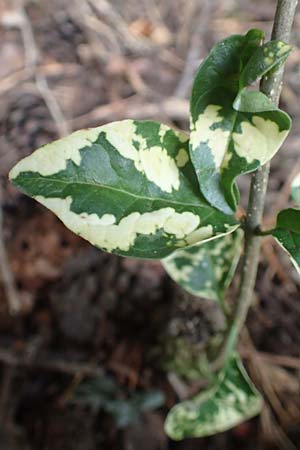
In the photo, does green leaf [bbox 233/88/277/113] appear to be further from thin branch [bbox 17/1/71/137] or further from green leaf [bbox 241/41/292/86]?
thin branch [bbox 17/1/71/137]

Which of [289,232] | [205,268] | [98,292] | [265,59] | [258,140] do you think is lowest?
[98,292]

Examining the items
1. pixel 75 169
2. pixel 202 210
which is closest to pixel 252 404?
pixel 202 210

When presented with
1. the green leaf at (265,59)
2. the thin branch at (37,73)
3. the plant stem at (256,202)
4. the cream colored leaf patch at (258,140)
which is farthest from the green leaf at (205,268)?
the thin branch at (37,73)

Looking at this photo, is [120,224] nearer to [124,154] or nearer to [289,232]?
[124,154]

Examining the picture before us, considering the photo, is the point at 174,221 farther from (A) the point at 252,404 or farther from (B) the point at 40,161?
(A) the point at 252,404

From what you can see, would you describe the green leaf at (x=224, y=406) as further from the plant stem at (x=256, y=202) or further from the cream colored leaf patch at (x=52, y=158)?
the cream colored leaf patch at (x=52, y=158)

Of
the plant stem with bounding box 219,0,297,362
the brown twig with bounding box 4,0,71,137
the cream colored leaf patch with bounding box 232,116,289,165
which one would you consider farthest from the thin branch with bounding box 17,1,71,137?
the cream colored leaf patch with bounding box 232,116,289,165

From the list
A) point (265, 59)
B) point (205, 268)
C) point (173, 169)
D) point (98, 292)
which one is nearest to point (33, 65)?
point (98, 292)
